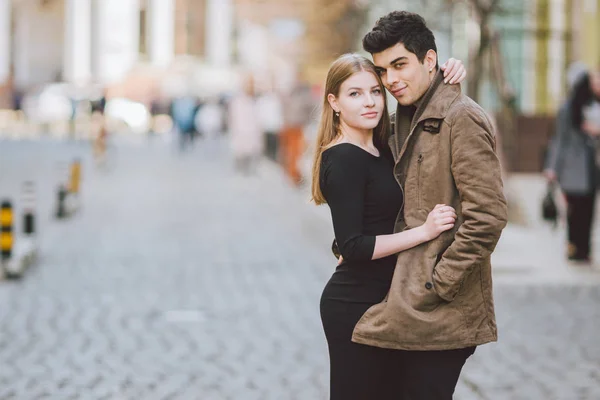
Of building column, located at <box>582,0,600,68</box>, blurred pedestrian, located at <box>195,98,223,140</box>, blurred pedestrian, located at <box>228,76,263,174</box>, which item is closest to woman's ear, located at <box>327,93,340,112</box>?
building column, located at <box>582,0,600,68</box>

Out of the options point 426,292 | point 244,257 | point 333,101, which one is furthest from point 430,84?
point 244,257

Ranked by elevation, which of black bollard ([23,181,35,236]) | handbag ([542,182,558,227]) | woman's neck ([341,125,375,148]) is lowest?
black bollard ([23,181,35,236])

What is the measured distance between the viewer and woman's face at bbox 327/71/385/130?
3.98 m

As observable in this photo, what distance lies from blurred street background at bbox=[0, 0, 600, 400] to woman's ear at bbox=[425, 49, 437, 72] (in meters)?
1.26

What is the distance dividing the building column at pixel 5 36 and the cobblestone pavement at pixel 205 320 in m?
62.5

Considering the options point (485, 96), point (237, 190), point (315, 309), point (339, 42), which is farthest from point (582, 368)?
point (339, 42)

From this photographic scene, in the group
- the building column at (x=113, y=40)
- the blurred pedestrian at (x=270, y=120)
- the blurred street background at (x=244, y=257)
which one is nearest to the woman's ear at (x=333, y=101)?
the blurred street background at (x=244, y=257)

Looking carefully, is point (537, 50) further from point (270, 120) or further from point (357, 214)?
point (357, 214)

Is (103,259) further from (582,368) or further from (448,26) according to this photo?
(448,26)

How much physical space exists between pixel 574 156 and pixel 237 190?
488 inches

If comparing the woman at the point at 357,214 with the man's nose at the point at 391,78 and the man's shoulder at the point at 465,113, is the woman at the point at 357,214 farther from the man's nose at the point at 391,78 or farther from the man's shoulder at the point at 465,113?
the man's shoulder at the point at 465,113

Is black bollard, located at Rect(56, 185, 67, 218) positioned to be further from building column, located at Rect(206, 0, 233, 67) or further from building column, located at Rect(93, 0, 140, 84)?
building column, located at Rect(206, 0, 233, 67)

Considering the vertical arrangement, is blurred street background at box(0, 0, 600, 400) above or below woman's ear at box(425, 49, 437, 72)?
below

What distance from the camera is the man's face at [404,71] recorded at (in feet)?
12.8
